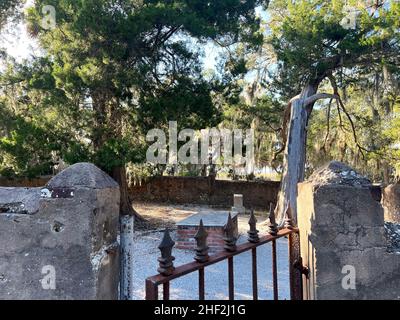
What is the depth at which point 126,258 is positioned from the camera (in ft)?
5.01

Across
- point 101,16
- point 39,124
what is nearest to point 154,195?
point 39,124

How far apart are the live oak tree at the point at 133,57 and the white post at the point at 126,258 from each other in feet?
18.1

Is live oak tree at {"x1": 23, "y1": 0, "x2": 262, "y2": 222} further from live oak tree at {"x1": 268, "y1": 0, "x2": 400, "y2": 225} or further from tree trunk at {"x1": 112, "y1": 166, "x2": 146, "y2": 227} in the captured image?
tree trunk at {"x1": 112, "y1": 166, "x2": 146, "y2": 227}

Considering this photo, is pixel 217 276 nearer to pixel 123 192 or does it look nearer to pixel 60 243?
pixel 60 243

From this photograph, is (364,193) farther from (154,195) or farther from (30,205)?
(154,195)

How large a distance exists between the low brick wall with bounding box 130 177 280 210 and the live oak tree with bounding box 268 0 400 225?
6.12 meters

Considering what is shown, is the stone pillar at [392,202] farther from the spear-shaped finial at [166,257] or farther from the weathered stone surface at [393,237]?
the spear-shaped finial at [166,257]

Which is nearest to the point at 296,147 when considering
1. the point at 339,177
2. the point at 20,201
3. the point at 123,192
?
the point at 123,192

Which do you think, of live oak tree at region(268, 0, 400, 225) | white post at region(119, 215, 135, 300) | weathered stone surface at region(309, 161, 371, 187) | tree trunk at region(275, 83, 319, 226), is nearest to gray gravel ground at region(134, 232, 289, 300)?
tree trunk at region(275, 83, 319, 226)

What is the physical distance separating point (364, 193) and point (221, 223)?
5282 mm

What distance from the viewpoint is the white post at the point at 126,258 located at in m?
1.50

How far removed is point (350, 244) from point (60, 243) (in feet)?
4.23

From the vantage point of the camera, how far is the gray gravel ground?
416 centimetres

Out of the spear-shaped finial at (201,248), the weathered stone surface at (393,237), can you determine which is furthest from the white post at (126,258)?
the weathered stone surface at (393,237)
